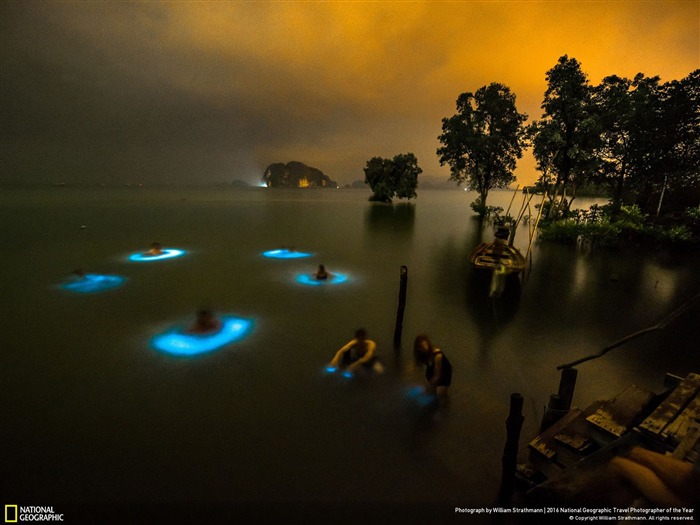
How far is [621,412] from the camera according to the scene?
5656mm

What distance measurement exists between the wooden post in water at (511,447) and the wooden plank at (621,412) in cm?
141

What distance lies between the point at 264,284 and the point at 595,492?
17654mm

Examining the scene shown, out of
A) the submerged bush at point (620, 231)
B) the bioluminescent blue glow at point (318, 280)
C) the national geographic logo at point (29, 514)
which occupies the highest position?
the submerged bush at point (620, 231)

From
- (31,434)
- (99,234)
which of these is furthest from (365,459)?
→ (99,234)

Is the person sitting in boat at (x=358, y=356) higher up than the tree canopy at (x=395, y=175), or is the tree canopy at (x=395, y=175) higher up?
the tree canopy at (x=395, y=175)

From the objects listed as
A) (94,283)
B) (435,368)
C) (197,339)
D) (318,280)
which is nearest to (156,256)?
(94,283)

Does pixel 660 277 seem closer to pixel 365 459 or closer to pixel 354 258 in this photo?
pixel 354 258

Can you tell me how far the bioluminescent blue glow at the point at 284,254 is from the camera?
2690cm

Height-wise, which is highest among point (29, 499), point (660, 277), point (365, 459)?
point (660, 277)

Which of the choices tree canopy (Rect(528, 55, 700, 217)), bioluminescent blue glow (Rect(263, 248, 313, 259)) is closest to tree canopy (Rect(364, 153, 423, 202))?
tree canopy (Rect(528, 55, 700, 217))

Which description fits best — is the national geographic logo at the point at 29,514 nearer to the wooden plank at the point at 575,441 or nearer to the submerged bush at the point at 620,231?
the wooden plank at the point at 575,441

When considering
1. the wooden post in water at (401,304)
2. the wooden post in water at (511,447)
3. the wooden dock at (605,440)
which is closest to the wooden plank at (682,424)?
the wooden dock at (605,440)

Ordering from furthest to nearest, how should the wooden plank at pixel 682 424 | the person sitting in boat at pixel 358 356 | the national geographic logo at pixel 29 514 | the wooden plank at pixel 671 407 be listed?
1. the person sitting in boat at pixel 358 356
2. the national geographic logo at pixel 29 514
3. the wooden plank at pixel 671 407
4. the wooden plank at pixel 682 424

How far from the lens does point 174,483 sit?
249 inches
